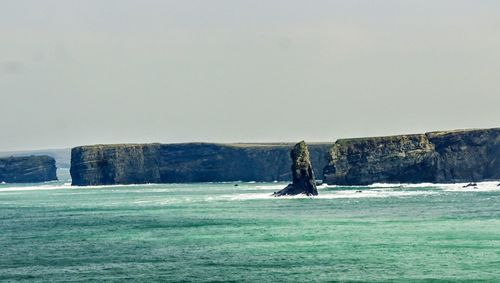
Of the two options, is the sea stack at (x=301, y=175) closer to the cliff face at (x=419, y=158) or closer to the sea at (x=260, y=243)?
the sea at (x=260, y=243)

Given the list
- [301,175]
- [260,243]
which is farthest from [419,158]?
[260,243]

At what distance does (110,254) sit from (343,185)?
133 m

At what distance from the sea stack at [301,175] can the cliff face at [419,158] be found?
3753cm

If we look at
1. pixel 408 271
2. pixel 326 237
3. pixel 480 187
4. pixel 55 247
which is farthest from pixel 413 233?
pixel 480 187

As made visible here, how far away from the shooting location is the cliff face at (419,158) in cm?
18962

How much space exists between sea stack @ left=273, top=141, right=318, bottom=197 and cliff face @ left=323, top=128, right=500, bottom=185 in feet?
123

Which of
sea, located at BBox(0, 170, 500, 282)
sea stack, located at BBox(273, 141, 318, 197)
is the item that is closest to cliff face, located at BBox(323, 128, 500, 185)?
sea stack, located at BBox(273, 141, 318, 197)

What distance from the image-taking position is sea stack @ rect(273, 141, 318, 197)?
496 ft

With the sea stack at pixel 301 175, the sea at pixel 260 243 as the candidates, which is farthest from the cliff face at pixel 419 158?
the sea at pixel 260 243

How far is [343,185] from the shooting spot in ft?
651

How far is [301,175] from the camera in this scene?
15338 cm

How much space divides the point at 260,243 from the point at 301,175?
255ft

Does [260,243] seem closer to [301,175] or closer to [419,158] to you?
[301,175]

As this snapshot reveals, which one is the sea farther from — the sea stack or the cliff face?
the cliff face
